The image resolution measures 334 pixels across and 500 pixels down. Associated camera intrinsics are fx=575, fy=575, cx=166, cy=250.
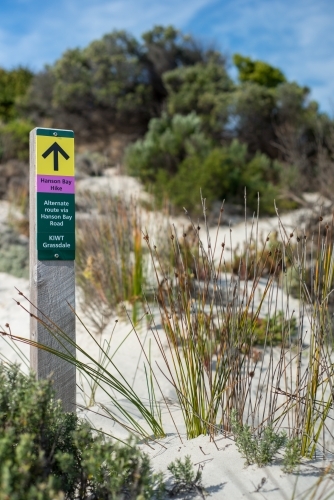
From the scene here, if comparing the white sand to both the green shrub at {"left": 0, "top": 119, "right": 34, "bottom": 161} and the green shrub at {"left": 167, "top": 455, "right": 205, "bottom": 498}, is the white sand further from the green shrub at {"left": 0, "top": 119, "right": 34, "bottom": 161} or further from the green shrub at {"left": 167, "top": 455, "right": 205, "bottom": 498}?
the green shrub at {"left": 0, "top": 119, "right": 34, "bottom": 161}

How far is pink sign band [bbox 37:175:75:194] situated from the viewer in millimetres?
2855

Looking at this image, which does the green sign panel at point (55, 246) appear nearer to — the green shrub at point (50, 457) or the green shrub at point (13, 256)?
the green shrub at point (50, 457)

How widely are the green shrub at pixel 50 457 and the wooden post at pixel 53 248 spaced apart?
635mm

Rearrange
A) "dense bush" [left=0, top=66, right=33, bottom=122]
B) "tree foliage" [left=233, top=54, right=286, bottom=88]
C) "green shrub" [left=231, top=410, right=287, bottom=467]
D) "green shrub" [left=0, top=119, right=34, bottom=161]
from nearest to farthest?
1. "green shrub" [left=231, top=410, right=287, bottom=467]
2. "green shrub" [left=0, top=119, right=34, bottom=161]
3. "dense bush" [left=0, top=66, right=33, bottom=122]
4. "tree foliage" [left=233, top=54, right=286, bottom=88]

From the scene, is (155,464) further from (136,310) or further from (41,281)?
(136,310)

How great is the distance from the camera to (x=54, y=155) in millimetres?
2896

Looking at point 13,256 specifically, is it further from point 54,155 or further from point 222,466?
point 222,466

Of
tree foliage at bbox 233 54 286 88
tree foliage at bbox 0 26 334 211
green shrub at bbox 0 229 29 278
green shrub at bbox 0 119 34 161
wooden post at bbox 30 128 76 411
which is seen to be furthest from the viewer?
tree foliage at bbox 233 54 286 88

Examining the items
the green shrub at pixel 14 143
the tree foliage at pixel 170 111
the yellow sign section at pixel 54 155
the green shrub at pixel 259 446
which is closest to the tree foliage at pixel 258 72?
the tree foliage at pixel 170 111

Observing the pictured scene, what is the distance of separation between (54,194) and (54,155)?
0.65 ft

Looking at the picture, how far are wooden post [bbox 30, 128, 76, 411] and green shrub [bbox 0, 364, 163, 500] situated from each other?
25.0 inches

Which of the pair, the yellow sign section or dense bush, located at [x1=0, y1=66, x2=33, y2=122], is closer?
the yellow sign section

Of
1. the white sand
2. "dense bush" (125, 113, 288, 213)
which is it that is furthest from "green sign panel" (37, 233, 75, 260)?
"dense bush" (125, 113, 288, 213)

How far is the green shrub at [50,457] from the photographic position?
1738mm
